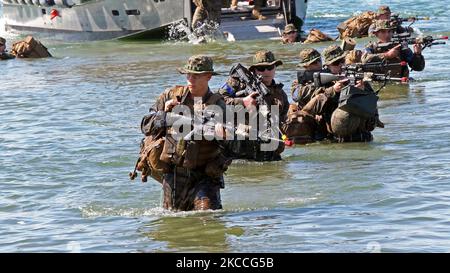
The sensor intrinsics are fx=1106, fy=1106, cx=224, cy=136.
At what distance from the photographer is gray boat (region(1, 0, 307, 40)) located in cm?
2973

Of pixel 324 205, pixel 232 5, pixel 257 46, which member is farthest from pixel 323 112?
pixel 232 5

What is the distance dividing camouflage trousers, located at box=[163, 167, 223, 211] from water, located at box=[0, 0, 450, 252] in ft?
0.40

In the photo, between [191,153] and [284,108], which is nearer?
[191,153]

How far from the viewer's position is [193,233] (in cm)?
976

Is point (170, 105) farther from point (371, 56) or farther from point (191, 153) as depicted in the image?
point (371, 56)

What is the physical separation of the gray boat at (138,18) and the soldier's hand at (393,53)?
1134cm

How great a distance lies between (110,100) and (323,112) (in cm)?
658

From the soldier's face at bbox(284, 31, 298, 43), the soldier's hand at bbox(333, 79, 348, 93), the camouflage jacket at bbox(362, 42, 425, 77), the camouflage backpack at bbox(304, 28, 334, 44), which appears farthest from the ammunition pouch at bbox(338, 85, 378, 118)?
the camouflage backpack at bbox(304, 28, 334, 44)

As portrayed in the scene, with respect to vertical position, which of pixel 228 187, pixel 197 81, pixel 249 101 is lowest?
pixel 228 187

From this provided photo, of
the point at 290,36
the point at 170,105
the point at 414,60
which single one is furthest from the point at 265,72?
the point at 290,36

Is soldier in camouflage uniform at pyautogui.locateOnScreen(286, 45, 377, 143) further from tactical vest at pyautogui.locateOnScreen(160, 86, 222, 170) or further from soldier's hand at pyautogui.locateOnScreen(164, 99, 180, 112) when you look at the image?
soldier's hand at pyautogui.locateOnScreen(164, 99, 180, 112)

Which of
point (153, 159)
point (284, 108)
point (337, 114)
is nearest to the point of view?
point (153, 159)

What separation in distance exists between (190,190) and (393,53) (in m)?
8.72
